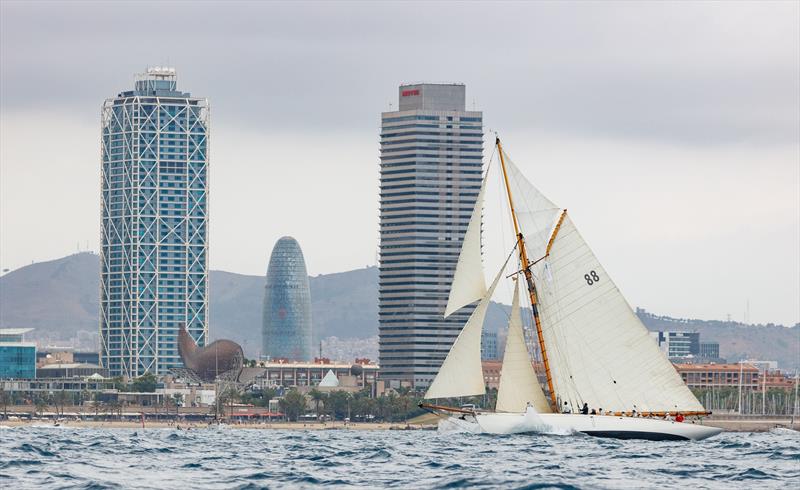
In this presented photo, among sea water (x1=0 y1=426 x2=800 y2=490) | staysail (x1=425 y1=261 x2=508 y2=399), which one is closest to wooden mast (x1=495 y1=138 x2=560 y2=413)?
staysail (x1=425 y1=261 x2=508 y2=399)

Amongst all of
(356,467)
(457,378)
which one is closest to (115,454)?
(356,467)

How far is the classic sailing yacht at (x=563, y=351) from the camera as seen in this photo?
4641 inches

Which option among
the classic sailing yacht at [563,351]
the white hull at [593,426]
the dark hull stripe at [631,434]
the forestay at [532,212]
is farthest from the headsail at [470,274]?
the dark hull stripe at [631,434]

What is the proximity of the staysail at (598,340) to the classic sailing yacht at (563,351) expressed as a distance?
65mm

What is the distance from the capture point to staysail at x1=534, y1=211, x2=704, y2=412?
117750mm

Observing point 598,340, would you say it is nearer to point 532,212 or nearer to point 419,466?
point 532,212

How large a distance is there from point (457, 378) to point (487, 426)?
4.07 metres

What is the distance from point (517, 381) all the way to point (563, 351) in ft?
12.4

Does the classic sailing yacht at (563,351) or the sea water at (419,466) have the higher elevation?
the classic sailing yacht at (563,351)

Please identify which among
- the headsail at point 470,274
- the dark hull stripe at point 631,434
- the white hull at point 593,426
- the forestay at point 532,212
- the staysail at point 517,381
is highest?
the forestay at point 532,212

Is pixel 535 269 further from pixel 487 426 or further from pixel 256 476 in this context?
pixel 256 476

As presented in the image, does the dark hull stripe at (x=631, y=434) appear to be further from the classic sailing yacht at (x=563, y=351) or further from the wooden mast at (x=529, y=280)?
the wooden mast at (x=529, y=280)

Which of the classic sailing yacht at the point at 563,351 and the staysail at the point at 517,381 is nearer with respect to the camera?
the classic sailing yacht at the point at 563,351

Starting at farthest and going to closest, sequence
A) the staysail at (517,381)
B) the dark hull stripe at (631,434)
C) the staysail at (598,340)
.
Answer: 1. the staysail at (517,381)
2. the staysail at (598,340)
3. the dark hull stripe at (631,434)
